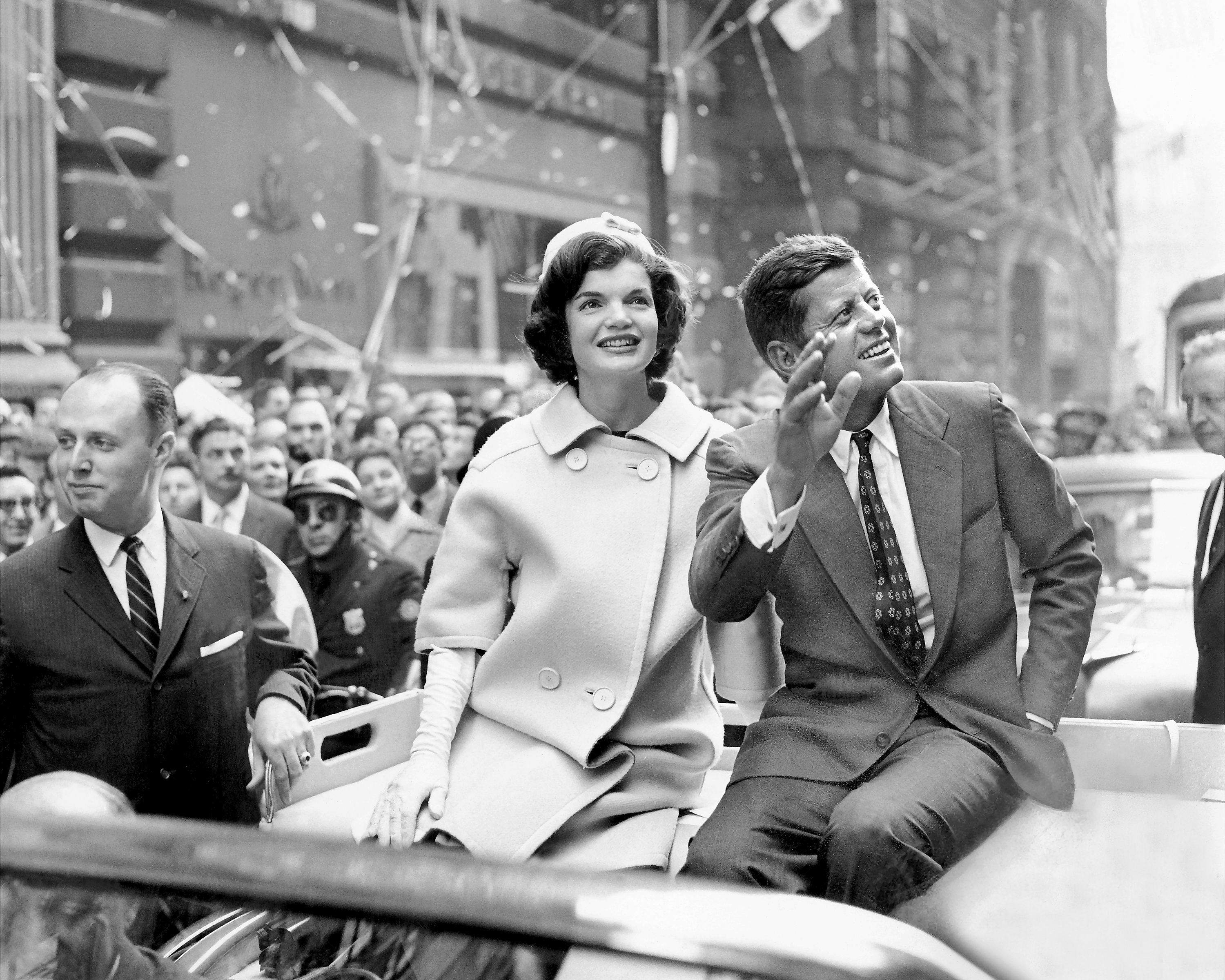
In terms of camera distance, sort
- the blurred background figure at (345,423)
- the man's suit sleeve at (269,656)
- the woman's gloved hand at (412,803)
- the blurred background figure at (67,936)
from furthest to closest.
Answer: the blurred background figure at (345,423) → the man's suit sleeve at (269,656) → the woman's gloved hand at (412,803) → the blurred background figure at (67,936)

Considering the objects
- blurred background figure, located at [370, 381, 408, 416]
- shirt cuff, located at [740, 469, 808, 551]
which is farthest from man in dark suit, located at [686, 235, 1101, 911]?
blurred background figure, located at [370, 381, 408, 416]

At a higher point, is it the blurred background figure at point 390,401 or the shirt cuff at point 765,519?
the blurred background figure at point 390,401

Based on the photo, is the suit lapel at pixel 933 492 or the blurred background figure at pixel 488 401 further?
the blurred background figure at pixel 488 401

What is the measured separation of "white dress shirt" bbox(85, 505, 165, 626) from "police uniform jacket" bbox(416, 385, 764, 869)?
0.71m

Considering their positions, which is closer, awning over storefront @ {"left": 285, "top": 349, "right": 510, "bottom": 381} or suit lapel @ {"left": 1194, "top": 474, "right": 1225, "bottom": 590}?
suit lapel @ {"left": 1194, "top": 474, "right": 1225, "bottom": 590}

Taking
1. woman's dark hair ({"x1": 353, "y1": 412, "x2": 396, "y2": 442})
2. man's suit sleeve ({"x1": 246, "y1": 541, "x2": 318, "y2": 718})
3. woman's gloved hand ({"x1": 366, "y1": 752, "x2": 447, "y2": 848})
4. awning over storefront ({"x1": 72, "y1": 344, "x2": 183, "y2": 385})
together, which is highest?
awning over storefront ({"x1": 72, "y1": 344, "x2": 183, "y2": 385})

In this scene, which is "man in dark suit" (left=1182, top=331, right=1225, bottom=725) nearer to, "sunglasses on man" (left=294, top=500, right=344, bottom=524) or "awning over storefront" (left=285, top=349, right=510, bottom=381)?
"sunglasses on man" (left=294, top=500, right=344, bottom=524)

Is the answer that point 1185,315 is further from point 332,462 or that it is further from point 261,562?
point 261,562

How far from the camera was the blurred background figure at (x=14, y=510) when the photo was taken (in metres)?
4.56

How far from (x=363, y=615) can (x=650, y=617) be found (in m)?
2.22

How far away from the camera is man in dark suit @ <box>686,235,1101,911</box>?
1862mm

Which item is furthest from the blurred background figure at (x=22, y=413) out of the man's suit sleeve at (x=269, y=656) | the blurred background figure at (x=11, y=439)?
the man's suit sleeve at (x=269, y=656)

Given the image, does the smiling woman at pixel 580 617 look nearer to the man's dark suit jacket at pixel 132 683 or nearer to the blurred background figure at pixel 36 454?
the man's dark suit jacket at pixel 132 683

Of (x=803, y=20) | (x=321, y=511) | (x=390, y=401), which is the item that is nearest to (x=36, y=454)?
(x=321, y=511)
